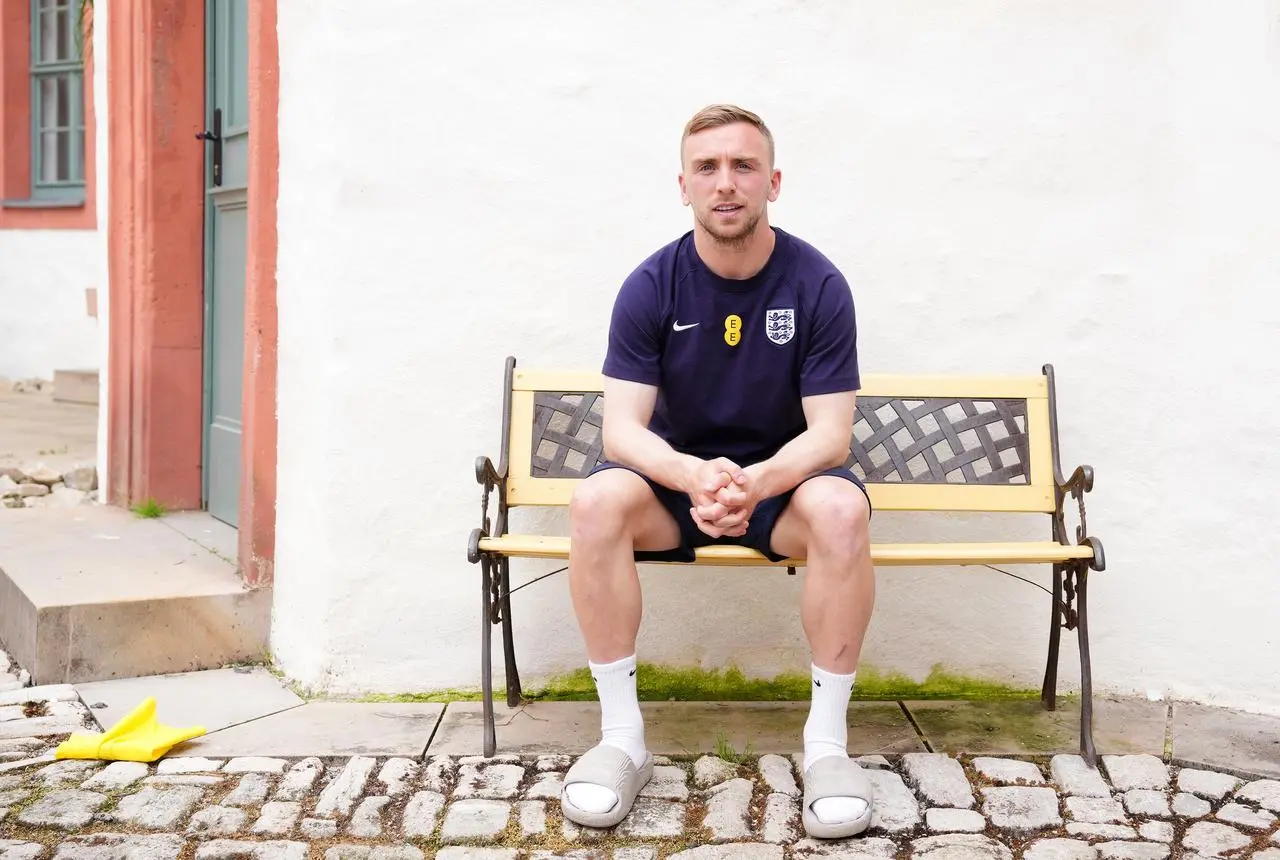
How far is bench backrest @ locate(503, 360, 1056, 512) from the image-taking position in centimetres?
390

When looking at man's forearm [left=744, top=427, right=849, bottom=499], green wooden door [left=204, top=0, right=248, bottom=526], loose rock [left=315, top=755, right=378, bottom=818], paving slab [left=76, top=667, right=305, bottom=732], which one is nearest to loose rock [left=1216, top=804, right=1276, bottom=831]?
man's forearm [left=744, top=427, right=849, bottom=499]

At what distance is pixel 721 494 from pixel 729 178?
77 centimetres

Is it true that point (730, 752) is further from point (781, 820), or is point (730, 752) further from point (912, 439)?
point (912, 439)

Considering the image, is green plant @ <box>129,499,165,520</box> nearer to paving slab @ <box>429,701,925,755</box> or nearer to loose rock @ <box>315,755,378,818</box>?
paving slab @ <box>429,701,925,755</box>

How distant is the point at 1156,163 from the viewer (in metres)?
4.04

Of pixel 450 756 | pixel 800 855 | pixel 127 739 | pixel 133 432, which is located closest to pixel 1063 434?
pixel 800 855

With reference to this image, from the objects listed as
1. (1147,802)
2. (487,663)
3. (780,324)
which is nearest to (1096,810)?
(1147,802)

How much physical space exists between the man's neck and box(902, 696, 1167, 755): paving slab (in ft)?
Result: 4.45

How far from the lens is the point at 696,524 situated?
3.39 m

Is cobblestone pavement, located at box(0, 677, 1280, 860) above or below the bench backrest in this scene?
below

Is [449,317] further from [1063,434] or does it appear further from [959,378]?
[1063,434]

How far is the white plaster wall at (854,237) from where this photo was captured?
400cm

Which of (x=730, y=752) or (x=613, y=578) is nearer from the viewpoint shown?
(x=613, y=578)

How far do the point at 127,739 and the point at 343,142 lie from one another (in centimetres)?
174
